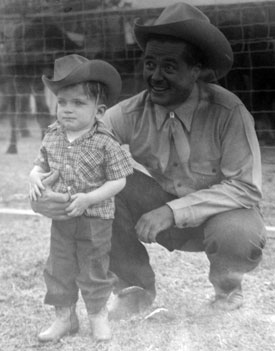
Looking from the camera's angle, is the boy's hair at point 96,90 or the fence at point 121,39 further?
the fence at point 121,39

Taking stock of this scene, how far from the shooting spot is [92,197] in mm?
2396

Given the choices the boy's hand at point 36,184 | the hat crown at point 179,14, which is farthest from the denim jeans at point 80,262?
the hat crown at point 179,14

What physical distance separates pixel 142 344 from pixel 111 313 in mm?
400

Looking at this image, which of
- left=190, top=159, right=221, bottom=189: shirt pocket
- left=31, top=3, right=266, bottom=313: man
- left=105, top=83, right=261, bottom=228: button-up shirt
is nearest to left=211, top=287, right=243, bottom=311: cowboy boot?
left=31, top=3, right=266, bottom=313: man

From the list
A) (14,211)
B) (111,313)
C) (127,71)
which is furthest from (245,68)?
(14,211)

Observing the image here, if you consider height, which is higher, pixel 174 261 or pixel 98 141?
pixel 98 141

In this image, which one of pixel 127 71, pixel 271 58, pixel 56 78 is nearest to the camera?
pixel 56 78

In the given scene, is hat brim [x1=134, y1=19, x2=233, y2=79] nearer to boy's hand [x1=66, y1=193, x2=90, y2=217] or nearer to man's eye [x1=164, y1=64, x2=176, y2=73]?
man's eye [x1=164, y1=64, x2=176, y2=73]

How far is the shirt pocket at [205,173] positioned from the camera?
2.85 m

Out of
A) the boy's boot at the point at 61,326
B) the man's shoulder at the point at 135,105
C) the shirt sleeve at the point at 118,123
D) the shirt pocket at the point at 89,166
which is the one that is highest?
the man's shoulder at the point at 135,105

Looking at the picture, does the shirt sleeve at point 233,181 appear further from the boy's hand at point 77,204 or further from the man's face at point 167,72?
the boy's hand at point 77,204

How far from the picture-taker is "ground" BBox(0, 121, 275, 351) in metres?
2.55

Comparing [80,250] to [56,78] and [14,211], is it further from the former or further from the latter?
[14,211]

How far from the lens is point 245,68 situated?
3.48 m
